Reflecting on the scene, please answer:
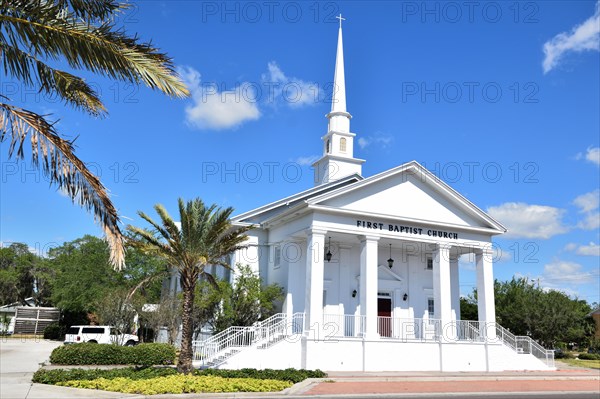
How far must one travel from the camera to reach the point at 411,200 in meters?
25.7

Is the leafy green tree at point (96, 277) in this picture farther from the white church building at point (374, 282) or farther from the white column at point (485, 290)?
the white column at point (485, 290)

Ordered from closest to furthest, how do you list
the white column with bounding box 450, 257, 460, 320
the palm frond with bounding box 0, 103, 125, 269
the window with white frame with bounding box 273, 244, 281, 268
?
1. the palm frond with bounding box 0, 103, 125, 269
2. the window with white frame with bounding box 273, 244, 281, 268
3. the white column with bounding box 450, 257, 460, 320

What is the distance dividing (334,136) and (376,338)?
14.0 m

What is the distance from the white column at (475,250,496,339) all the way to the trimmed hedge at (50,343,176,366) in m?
14.9

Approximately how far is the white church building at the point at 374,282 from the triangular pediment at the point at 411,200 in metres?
0.05

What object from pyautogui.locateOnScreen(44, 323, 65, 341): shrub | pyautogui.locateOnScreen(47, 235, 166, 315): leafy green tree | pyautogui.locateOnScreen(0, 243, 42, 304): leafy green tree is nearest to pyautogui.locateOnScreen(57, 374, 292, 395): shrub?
pyautogui.locateOnScreen(47, 235, 166, 315): leafy green tree

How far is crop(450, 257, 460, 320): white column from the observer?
28922 mm

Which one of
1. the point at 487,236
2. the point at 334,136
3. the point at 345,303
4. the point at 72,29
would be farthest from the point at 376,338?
the point at 72,29

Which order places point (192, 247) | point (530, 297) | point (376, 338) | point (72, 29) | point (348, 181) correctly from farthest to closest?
point (530, 297) → point (348, 181) → point (376, 338) → point (192, 247) → point (72, 29)

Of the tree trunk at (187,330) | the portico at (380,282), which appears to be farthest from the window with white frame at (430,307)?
the tree trunk at (187,330)

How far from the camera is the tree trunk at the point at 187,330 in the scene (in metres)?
18.2

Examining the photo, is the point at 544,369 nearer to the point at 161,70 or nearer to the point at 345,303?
the point at 345,303

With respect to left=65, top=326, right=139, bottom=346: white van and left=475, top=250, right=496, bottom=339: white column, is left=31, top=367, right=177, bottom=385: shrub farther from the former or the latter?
left=65, top=326, right=139, bottom=346: white van

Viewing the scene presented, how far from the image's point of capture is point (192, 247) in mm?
18875
